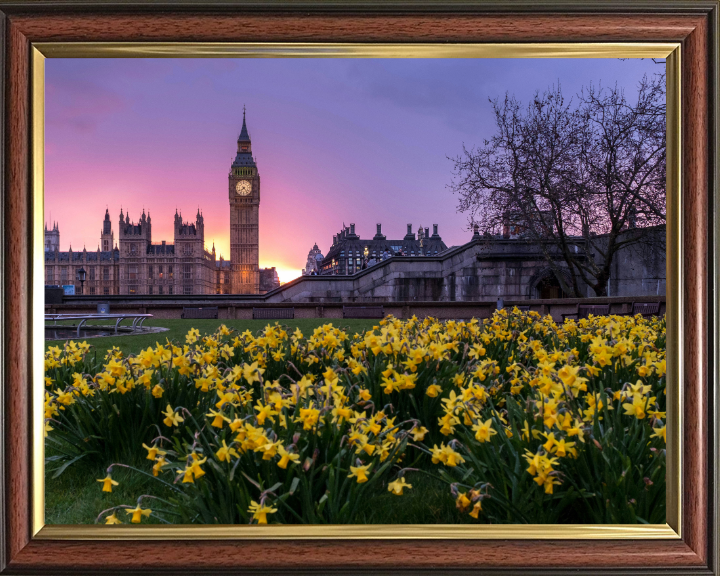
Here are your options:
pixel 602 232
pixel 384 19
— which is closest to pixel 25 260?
pixel 384 19

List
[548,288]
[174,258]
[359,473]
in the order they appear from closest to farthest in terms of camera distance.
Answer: [359,473], [174,258], [548,288]

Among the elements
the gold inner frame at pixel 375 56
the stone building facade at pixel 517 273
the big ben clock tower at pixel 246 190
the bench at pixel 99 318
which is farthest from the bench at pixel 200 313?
the gold inner frame at pixel 375 56

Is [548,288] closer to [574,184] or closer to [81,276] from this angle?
[574,184]

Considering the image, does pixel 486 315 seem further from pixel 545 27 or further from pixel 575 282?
pixel 545 27

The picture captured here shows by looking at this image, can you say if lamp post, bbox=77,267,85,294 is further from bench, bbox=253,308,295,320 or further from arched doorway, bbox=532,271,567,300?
arched doorway, bbox=532,271,567,300

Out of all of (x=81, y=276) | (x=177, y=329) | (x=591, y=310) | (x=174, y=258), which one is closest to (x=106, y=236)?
(x=81, y=276)

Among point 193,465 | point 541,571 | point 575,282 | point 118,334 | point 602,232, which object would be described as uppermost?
point 602,232

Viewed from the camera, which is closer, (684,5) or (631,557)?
(631,557)

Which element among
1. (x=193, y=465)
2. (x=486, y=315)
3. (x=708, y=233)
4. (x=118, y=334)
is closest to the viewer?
(x=193, y=465)
